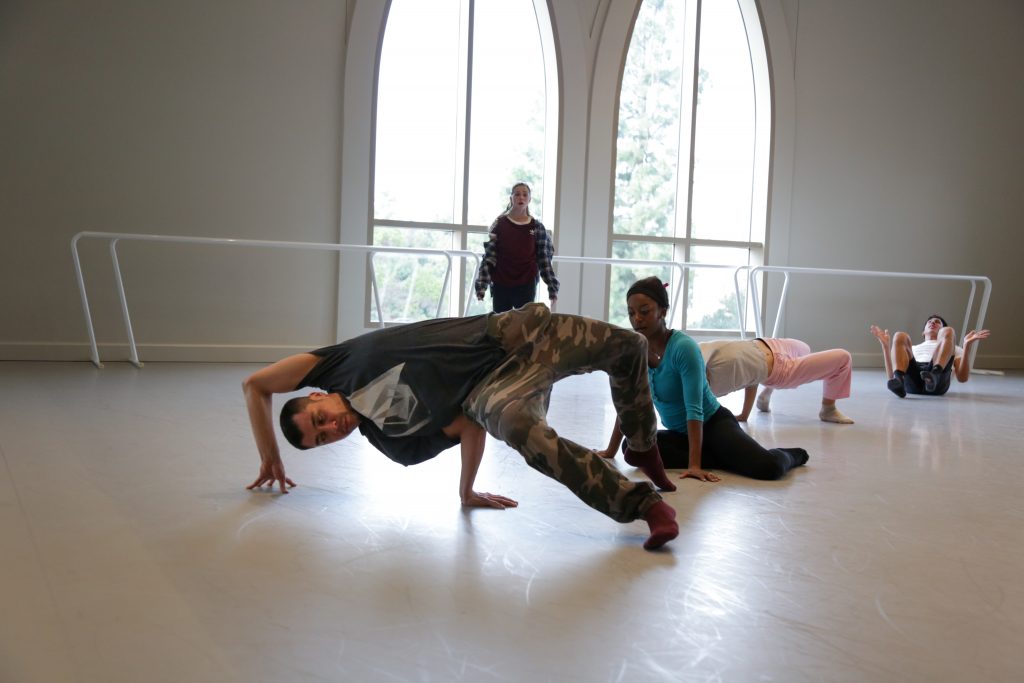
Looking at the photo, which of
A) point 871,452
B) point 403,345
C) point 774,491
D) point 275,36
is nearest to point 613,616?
point 403,345

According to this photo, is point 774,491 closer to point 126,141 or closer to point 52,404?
point 52,404

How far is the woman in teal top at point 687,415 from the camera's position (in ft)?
9.50

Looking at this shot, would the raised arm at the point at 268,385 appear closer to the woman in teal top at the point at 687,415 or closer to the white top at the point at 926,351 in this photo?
the woman in teal top at the point at 687,415

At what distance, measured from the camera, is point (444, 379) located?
235cm

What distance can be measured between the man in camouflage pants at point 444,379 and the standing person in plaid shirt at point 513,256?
10.1 ft

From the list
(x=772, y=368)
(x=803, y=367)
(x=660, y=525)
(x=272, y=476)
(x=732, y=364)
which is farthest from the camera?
(x=803, y=367)

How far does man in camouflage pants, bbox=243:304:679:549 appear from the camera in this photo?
227 cm

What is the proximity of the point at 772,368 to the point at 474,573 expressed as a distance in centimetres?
243

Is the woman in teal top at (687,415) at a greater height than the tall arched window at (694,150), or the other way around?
the tall arched window at (694,150)

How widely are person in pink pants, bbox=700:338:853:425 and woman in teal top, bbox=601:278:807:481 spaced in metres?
0.56

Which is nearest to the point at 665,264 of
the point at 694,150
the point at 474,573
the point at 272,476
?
the point at 694,150

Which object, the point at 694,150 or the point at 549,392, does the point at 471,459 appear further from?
the point at 694,150

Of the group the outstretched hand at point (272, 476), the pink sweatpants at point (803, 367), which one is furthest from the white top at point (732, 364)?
the outstretched hand at point (272, 476)

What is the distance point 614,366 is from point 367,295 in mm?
5055
